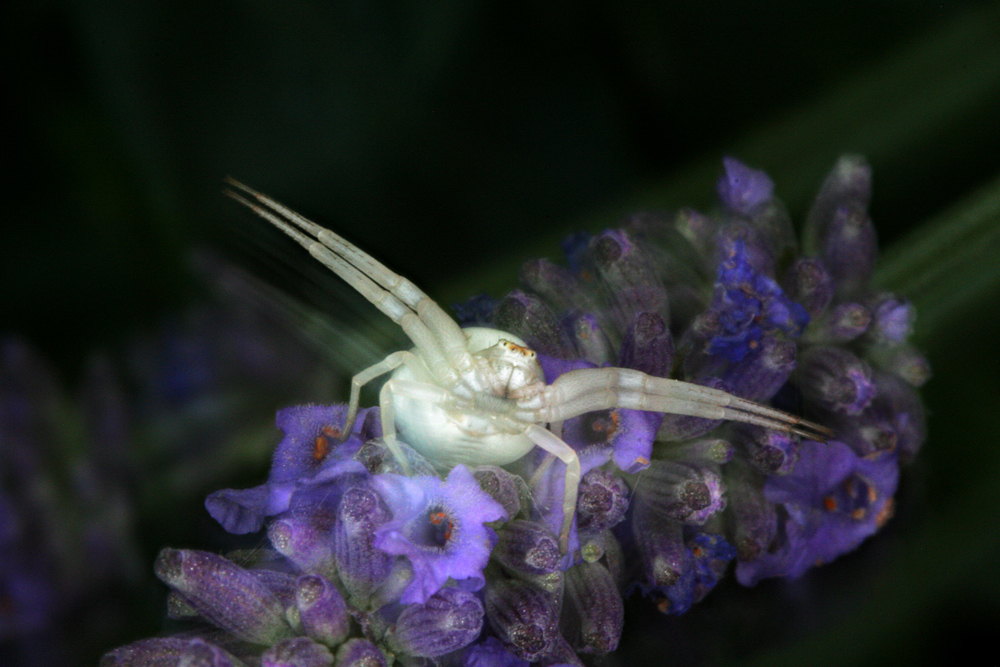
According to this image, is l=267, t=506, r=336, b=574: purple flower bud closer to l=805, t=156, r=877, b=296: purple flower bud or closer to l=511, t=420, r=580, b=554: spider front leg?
l=511, t=420, r=580, b=554: spider front leg

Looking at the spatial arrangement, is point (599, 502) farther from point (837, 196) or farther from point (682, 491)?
point (837, 196)

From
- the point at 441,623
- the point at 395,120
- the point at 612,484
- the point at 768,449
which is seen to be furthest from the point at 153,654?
the point at 395,120

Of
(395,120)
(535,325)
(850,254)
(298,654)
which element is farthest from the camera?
(395,120)

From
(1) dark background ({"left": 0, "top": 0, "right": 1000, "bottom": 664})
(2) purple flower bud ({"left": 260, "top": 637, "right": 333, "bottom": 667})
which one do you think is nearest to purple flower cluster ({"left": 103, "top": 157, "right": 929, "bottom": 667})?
(2) purple flower bud ({"left": 260, "top": 637, "right": 333, "bottom": 667})

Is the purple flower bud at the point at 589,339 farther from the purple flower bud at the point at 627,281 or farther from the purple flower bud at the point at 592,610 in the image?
the purple flower bud at the point at 592,610

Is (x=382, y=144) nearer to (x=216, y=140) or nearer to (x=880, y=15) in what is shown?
(x=216, y=140)

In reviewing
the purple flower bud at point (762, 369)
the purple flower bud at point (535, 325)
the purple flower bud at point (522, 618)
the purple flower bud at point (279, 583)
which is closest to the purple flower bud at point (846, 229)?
the purple flower bud at point (762, 369)
